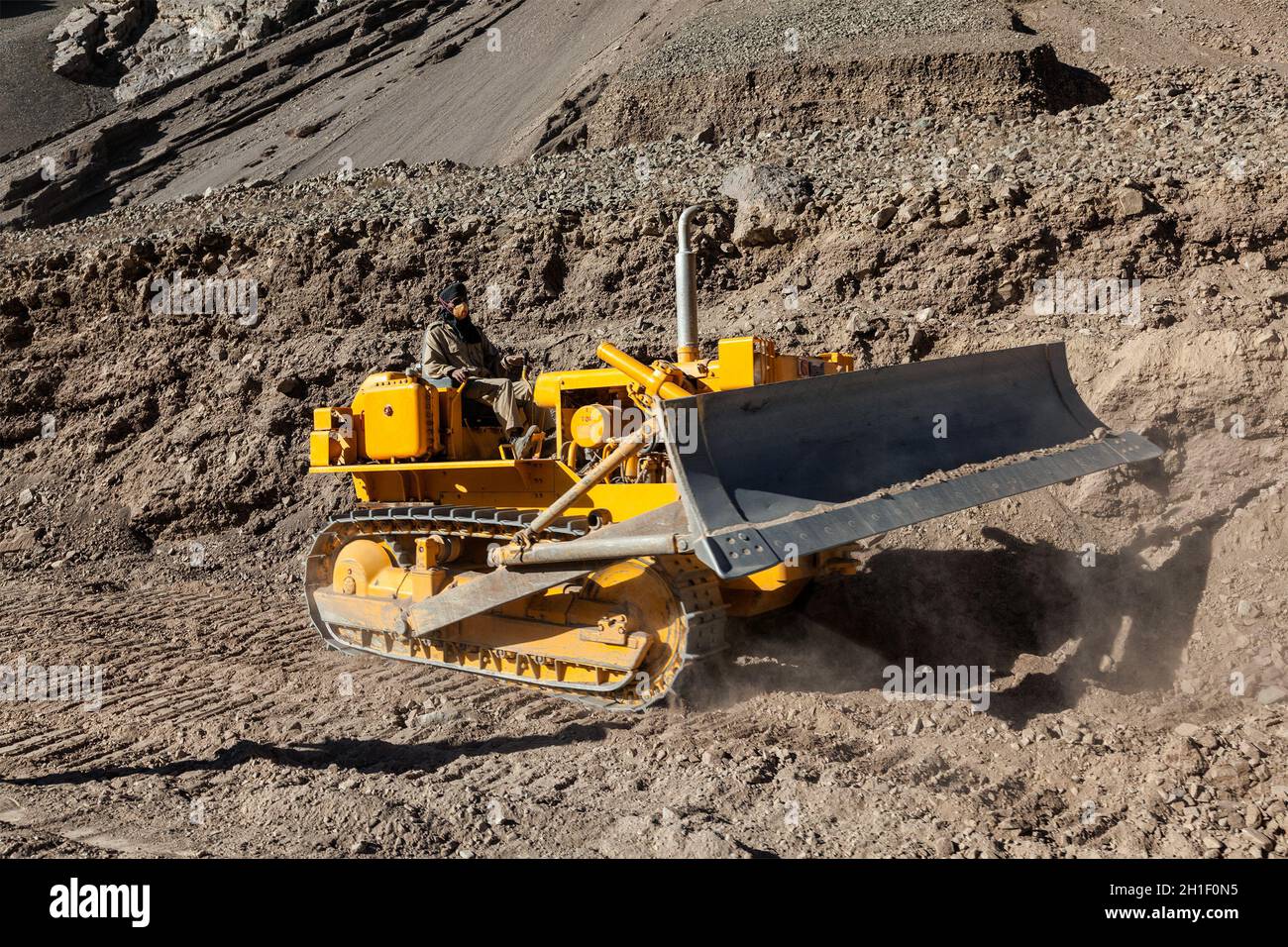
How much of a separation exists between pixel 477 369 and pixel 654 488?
1897 millimetres

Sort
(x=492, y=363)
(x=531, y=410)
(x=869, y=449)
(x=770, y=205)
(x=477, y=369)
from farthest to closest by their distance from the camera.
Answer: (x=770, y=205) → (x=492, y=363) → (x=477, y=369) → (x=531, y=410) → (x=869, y=449)

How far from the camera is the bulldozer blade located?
477 cm

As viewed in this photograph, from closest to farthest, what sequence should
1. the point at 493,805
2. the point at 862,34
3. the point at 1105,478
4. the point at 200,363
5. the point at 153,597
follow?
1. the point at 493,805
2. the point at 1105,478
3. the point at 153,597
4. the point at 200,363
5. the point at 862,34

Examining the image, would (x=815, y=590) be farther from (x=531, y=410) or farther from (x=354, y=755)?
(x=354, y=755)

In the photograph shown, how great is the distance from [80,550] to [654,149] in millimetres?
8045

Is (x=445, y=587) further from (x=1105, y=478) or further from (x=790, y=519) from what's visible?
(x=1105, y=478)

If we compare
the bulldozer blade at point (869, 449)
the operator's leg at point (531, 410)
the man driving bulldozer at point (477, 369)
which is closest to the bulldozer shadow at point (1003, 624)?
A: the bulldozer blade at point (869, 449)

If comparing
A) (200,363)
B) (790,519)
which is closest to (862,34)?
(200,363)

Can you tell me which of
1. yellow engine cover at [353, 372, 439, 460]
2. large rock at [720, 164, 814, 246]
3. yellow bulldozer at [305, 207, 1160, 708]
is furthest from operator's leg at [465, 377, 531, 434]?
large rock at [720, 164, 814, 246]

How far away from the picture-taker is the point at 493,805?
4.53 meters

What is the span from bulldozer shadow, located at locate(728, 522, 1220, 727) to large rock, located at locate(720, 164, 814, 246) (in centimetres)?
435

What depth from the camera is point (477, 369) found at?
722 centimetres

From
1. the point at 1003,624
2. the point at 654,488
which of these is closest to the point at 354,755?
the point at 654,488

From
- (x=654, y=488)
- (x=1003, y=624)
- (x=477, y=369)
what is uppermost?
(x=477, y=369)
